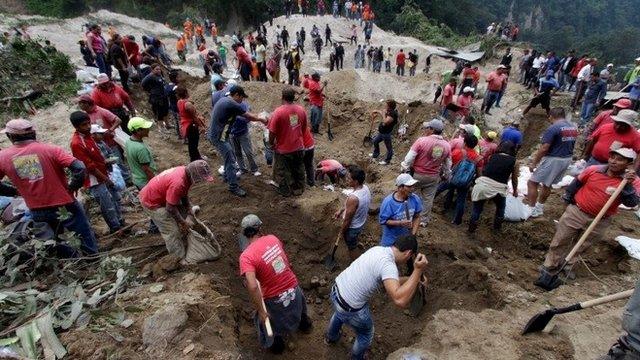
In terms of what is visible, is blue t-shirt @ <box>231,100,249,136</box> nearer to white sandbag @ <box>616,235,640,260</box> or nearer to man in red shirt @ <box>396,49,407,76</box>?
white sandbag @ <box>616,235,640,260</box>

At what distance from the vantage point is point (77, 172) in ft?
13.5

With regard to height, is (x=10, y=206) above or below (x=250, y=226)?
below

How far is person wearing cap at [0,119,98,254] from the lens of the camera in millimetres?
3934

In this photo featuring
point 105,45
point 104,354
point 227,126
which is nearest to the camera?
point 104,354

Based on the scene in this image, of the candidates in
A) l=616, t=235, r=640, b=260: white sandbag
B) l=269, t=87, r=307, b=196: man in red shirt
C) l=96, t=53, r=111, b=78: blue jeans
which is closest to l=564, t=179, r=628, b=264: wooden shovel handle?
l=616, t=235, r=640, b=260: white sandbag

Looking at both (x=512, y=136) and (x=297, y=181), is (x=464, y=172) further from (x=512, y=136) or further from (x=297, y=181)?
(x=297, y=181)

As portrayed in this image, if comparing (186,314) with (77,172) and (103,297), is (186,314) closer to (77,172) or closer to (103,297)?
(103,297)

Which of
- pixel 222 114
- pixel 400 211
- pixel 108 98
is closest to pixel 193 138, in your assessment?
pixel 222 114

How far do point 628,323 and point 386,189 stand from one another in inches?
203

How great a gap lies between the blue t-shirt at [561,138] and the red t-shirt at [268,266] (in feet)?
16.5

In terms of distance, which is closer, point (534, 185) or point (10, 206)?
point (10, 206)

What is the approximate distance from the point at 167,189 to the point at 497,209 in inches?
203

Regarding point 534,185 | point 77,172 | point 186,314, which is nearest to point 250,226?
point 186,314

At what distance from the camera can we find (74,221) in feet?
14.6
